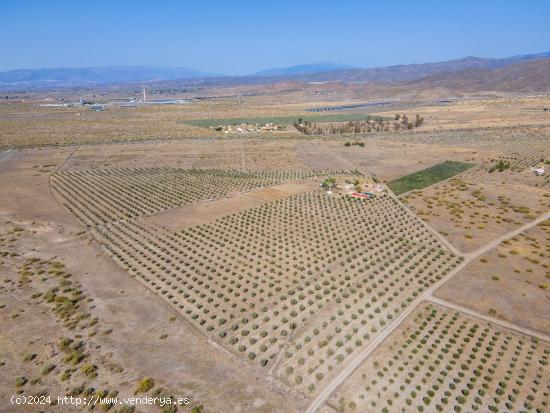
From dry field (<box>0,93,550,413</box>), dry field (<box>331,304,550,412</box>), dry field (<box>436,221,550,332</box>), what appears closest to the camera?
dry field (<box>331,304,550,412</box>)

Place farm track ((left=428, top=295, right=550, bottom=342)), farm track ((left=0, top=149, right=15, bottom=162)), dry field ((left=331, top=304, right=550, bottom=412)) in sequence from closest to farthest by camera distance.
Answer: dry field ((left=331, top=304, right=550, bottom=412)) < farm track ((left=428, top=295, right=550, bottom=342)) < farm track ((left=0, top=149, right=15, bottom=162))

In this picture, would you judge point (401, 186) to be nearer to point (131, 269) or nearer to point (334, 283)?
point (334, 283)

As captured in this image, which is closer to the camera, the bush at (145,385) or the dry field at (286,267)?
the bush at (145,385)

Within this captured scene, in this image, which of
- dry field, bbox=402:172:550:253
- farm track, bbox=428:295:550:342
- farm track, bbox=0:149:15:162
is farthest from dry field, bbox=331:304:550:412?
farm track, bbox=0:149:15:162

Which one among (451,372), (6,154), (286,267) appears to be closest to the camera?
(451,372)

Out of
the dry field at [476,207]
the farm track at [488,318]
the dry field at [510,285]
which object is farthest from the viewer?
the dry field at [476,207]

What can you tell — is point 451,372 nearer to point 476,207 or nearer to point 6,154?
point 476,207

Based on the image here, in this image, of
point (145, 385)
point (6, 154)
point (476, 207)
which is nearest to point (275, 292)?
point (145, 385)

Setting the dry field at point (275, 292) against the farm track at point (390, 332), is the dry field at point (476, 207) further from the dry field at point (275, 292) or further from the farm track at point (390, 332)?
the farm track at point (390, 332)

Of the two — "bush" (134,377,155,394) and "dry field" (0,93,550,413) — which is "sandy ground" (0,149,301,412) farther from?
"bush" (134,377,155,394)

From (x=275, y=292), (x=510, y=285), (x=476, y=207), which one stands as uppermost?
(x=275, y=292)

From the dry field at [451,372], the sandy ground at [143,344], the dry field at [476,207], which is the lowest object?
the dry field at [476,207]

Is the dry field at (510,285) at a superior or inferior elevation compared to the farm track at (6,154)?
inferior

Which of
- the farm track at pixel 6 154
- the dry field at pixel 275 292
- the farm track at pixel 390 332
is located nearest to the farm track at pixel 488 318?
the farm track at pixel 390 332
